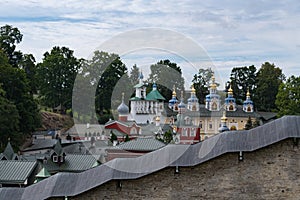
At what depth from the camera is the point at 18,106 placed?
32688mm

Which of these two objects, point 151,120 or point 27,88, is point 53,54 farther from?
point 151,120

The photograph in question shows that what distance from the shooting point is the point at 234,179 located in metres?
8.29

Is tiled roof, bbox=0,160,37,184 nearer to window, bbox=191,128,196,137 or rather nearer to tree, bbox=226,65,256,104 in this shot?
window, bbox=191,128,196,137

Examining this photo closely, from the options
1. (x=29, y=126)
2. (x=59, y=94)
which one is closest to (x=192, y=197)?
(x=29, y=126)

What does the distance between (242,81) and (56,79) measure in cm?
2415

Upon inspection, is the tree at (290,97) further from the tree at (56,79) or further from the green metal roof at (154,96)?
the green metal roof at (154,96)

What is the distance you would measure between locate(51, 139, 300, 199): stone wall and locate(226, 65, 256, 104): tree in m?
50.9

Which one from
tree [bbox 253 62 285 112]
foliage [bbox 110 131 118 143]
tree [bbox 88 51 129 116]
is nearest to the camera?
tree [bbox 88 51 129 116]

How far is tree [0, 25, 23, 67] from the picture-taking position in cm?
4486

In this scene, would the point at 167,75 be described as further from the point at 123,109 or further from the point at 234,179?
the point at 234,179

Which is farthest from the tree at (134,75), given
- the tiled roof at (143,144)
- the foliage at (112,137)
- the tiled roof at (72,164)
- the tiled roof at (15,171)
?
the tiled roof at (72,164)

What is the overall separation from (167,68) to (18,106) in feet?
77.6

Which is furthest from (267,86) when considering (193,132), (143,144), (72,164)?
(193,132)

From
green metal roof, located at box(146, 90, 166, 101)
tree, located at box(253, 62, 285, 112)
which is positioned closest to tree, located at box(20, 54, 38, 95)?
tree, located at box(253, 62, 285, 112)
